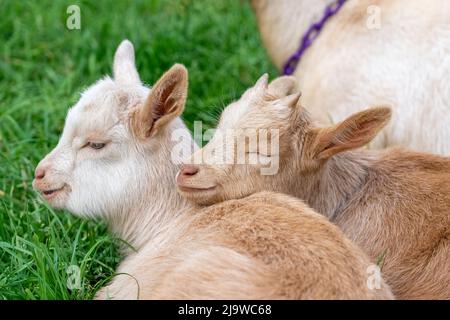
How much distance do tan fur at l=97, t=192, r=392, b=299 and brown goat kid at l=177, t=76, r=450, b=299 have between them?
0.57 ft

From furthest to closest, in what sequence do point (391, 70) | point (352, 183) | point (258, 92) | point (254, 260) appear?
1. point (391, 70)
2. point (352, 183)
3. point (258, 92)
4. point (254, 260)

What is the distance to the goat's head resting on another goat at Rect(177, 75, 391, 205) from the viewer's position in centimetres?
476

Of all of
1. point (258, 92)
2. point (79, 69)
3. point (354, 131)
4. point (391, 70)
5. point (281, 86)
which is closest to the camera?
point (354, 131)

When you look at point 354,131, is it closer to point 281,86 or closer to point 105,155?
point 281,86

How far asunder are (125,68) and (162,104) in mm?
599

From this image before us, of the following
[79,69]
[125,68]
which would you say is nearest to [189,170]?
[125,68]

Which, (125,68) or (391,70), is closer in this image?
(125,68)

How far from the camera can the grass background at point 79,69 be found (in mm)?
5641

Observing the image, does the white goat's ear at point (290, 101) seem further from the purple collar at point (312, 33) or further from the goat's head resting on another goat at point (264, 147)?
the purple collar at point (312, 33)

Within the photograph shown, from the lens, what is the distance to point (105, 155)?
16.4 ft

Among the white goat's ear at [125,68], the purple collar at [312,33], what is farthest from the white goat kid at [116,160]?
the purple collar at [312,33]

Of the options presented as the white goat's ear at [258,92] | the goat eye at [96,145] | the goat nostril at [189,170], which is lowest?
the goat nostril at [189,170]

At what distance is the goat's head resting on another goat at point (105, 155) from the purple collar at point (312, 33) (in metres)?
1.99
